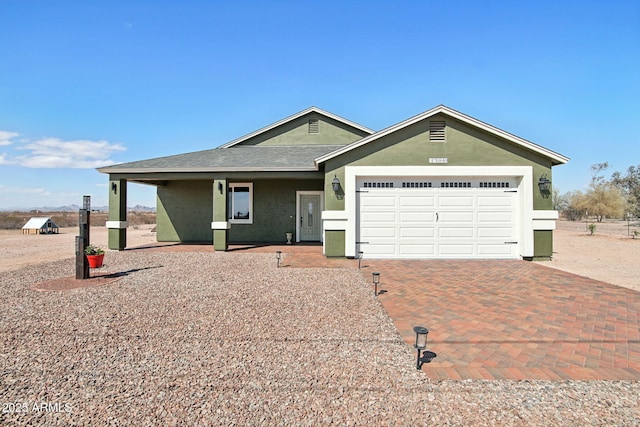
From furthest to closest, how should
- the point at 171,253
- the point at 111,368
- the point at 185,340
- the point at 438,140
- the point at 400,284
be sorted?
1. the point at 171,253
2. the point at 438,140
3. the point at 400,284
4. the point at 185,340
5. the point at 111,368

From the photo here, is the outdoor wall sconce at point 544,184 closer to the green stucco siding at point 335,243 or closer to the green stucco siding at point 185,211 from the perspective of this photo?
the green stucco siding at point 335,243

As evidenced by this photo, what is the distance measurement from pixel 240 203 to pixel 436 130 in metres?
9.22

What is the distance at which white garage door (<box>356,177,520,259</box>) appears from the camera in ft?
33.8

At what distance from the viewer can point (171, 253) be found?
11.6m

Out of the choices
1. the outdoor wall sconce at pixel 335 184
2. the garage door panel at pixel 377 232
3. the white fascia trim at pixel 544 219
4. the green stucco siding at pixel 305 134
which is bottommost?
the garage door panel at pixel 377 232

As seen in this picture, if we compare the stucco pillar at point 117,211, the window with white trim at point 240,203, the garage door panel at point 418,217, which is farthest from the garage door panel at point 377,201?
the stucco pillar at point 117,211

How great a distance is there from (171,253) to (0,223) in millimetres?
28698

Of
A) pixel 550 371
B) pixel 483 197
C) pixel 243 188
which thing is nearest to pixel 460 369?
pixel 550 371

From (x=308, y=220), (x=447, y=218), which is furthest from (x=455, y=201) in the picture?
(x=308, y=220)

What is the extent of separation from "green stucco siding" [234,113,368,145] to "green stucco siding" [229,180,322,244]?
3.14 m

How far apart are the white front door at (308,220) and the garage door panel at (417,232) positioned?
501 cm

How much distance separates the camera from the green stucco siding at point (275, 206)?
14.5m

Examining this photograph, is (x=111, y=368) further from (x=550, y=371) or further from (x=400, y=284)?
(x=400, y=284)

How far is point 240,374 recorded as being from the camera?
10.7ft
